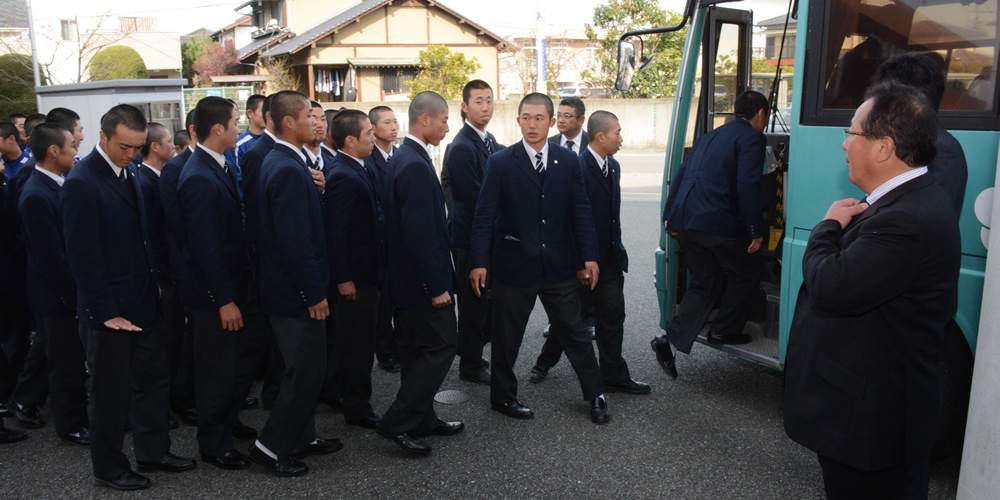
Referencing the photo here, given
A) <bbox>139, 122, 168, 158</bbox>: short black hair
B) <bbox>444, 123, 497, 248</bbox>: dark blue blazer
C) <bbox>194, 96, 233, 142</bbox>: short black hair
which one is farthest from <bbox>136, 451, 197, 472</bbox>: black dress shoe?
<bbox>444, 123, 497, 248</bbox>: dark blue blazer

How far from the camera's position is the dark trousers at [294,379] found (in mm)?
3867

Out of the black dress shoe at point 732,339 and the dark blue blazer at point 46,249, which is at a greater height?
the dark blue blazer at point 46,249

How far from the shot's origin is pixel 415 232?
402 centimetres

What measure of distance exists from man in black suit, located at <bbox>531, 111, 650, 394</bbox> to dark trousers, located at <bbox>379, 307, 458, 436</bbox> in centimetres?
124

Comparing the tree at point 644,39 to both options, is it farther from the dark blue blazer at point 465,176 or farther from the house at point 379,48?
the dark blue blazer at point 465,176

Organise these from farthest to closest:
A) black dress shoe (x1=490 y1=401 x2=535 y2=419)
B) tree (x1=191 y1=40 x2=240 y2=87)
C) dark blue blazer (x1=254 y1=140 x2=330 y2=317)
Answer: tree (x1=191 y1=40 x2=240 y2=87), black dress shoe (x1=490 y1=401 x2=535 y2=419), dark blue blazer (x1=254 y1=140 x2=330 y2=317)

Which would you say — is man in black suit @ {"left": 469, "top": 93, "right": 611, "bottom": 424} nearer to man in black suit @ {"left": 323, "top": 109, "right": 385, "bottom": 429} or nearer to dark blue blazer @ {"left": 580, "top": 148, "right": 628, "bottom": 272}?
dark blue blazer @ {"left": 580, "top": 148, "right": 628, "bottom": 272}

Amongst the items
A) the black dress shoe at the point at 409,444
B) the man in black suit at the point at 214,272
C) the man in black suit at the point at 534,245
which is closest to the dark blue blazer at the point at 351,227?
the man in black suit at the point at 214,272

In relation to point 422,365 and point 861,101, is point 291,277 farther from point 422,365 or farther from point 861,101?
point 861,101

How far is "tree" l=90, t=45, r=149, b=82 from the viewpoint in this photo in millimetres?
22250

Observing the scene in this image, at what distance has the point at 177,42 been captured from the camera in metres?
34.6

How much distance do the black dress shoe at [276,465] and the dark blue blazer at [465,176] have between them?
6.73 feet

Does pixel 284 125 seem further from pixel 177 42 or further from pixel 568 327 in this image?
pixel 177 42

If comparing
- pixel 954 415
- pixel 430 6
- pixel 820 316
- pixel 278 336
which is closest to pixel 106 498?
pixel 278 336
